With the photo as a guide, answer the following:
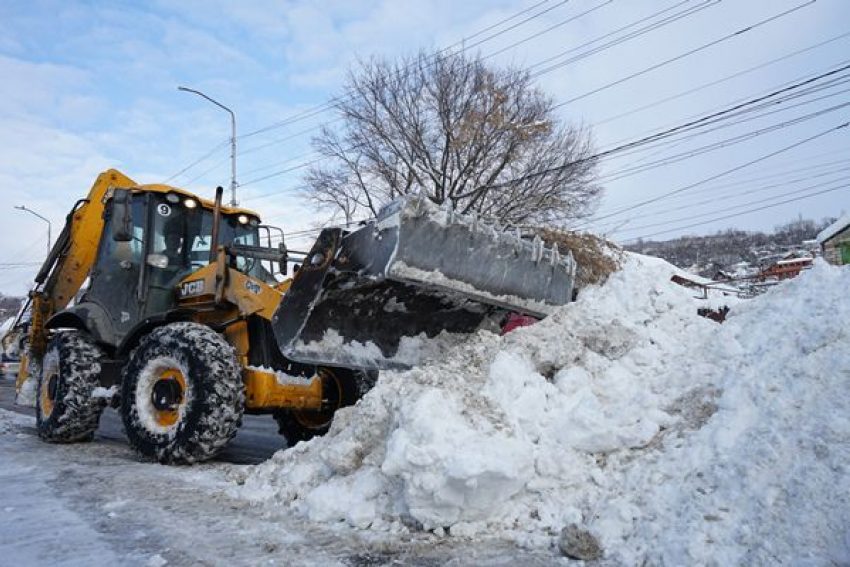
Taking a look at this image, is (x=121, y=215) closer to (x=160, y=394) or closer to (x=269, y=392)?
(x=160, y=394)

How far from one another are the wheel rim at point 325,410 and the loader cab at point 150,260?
1384 mm

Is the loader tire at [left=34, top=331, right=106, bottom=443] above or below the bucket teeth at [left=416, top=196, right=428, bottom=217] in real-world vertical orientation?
below

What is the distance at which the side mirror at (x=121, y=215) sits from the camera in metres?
6.36

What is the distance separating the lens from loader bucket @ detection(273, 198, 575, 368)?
4.85 meters

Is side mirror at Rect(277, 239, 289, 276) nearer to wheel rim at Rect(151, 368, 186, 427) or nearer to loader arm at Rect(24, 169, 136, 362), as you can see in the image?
wheel rim at Rect(151, 368, 186, 427)

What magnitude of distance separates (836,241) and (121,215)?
69.2ft

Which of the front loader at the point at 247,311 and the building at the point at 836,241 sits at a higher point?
the building at the point at 836,241

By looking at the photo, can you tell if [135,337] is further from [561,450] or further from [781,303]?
[781,303]

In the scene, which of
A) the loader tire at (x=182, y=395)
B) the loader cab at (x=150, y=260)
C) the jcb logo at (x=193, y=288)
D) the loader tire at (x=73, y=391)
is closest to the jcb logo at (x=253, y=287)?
the loader tire at (x=182, y=395)

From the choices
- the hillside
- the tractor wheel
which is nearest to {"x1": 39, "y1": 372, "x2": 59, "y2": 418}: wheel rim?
the tractor wheel

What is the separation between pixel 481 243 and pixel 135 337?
3.90 metres

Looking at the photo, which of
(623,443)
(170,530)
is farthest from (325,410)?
(623,443)

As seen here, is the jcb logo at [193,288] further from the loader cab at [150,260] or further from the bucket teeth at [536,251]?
the bucket teeth at [536,251]

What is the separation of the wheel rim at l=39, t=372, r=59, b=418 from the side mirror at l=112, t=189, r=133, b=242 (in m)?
2.06
